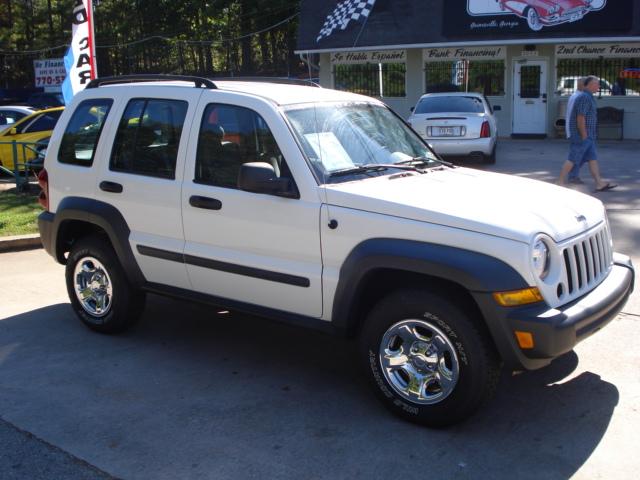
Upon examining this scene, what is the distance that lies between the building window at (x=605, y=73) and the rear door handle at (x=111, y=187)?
59.1 ft

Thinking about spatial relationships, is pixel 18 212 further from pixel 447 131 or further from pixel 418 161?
pixel 447 131

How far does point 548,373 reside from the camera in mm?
4852

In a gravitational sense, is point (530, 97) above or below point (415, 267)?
above

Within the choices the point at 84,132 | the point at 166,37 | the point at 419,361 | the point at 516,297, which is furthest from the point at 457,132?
the point at 166,37

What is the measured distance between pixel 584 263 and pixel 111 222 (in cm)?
325

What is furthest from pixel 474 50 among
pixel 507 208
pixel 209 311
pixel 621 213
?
pixel 507 208

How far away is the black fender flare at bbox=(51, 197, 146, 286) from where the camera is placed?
5.39 meters

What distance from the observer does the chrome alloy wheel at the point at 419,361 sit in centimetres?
403

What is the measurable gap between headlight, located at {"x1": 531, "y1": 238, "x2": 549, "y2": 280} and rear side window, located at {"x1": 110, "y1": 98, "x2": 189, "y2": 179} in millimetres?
2490

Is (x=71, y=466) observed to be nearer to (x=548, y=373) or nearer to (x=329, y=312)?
(x=329, y=312)

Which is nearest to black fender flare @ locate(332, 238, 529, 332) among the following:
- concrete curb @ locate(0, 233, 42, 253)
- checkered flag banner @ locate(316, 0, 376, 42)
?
concrete curb @ locate(0, 233, 42, 253)

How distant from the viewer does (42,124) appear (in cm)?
1521

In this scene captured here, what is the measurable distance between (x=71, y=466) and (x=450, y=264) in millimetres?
2195

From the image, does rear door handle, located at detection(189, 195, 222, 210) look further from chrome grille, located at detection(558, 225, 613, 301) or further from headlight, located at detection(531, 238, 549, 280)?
chrome grille, located at detection(558, 225, 613, 301)
